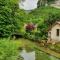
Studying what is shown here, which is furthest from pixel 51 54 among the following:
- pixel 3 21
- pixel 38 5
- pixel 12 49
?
pixel 38 5

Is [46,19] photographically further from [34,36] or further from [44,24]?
[34,36]

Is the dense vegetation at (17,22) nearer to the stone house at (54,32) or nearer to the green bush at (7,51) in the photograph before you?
the stone house at (54,32)

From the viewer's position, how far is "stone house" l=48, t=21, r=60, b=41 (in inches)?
995

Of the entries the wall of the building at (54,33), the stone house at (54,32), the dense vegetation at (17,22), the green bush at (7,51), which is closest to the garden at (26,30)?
the dense vegetation at (17,22)

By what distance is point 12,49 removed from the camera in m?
16.6

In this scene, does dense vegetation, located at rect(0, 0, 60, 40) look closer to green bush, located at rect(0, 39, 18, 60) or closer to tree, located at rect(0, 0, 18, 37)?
tree, located at rect(0, 0, 18, 37)

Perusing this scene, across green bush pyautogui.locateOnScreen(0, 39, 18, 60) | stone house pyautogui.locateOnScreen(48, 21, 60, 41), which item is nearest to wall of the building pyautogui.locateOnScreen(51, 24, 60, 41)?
stone house pyautogui.locateOnScreen(48, 21, 60, 41)

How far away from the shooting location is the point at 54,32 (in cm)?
2552

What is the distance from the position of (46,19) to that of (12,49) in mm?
12803

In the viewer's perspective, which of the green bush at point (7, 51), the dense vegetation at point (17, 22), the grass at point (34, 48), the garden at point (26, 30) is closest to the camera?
the green bush at point (7, 51)

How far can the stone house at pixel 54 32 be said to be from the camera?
25266 millimetres

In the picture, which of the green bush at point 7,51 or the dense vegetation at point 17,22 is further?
the dense vegetation at point 17,22

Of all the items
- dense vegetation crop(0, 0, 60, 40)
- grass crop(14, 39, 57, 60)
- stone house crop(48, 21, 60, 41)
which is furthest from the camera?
stone house crop(48, 21, 60, 41)

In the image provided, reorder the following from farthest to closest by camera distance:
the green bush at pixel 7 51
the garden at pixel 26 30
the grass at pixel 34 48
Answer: the garden at pixel 26 30 → the grass at pixel 34 48 → the green bush at pixel 7 51
